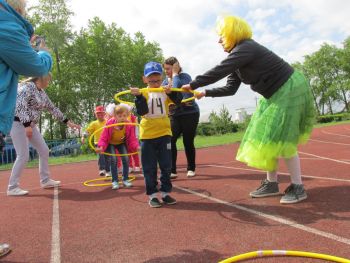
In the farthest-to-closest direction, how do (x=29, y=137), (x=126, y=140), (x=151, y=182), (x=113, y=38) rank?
1. (x=113, y=38)
2. (x=126, y=140)
3. (x=29, y=137)
4. (x=151, y=182)

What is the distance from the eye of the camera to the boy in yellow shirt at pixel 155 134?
200 inches

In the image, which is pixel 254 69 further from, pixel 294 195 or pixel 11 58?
pixel 11 58

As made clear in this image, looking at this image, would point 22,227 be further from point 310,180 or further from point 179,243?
point 310,180

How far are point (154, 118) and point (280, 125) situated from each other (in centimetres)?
169

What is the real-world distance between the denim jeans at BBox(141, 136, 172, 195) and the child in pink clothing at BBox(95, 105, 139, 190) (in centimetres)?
160

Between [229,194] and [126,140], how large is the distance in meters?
2.51

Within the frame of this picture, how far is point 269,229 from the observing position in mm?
3561

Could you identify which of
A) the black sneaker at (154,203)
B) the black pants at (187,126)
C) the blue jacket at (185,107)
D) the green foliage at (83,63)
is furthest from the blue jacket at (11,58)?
the green foliage at (83,63)

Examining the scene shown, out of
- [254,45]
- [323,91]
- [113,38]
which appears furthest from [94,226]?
[323,91]

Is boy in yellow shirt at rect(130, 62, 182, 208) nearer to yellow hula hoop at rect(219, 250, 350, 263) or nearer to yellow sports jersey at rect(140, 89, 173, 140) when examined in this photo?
yellow sports jersey at rect(140, 89, 173, 140)

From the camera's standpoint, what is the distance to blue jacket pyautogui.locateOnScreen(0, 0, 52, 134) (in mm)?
2848

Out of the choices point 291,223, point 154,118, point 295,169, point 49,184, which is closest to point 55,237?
point 154,118

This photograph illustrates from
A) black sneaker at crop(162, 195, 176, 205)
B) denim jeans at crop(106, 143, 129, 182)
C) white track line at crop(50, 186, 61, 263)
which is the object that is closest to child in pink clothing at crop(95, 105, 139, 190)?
denim jeans at crop(106, 143, 129, 182)

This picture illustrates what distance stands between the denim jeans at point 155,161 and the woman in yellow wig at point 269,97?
98 centimetres
